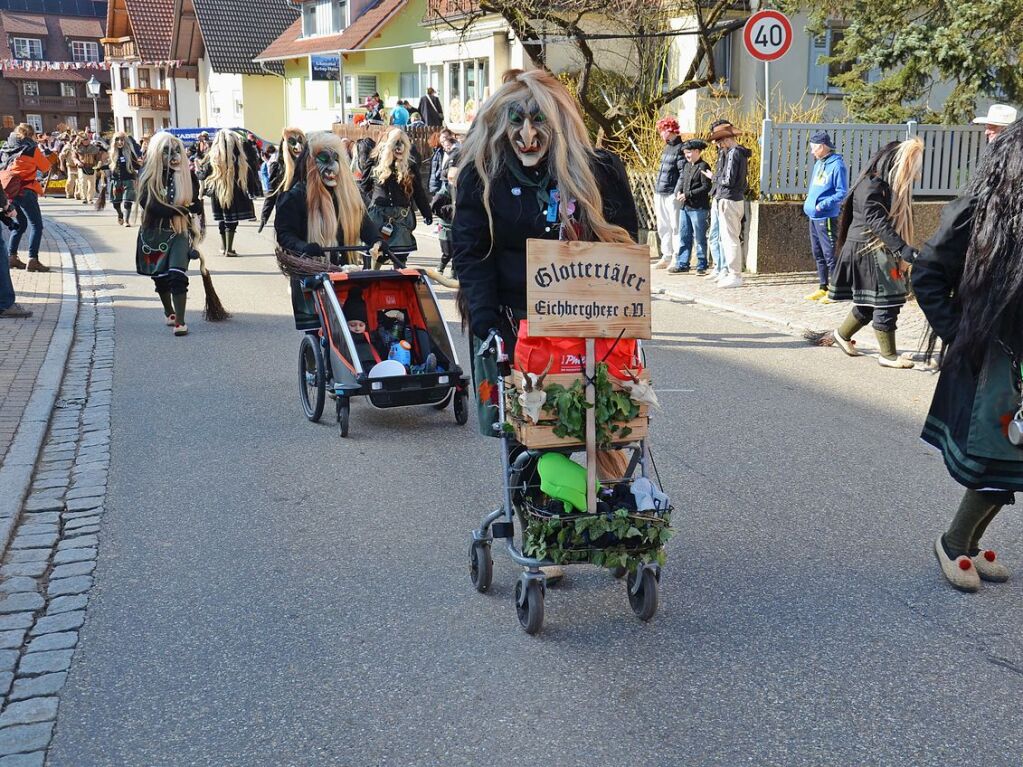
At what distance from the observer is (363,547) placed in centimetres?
509

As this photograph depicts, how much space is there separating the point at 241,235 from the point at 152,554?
19.2 m

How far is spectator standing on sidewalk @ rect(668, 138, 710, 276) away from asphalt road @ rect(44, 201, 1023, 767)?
25.2ft

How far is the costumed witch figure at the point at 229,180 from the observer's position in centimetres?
1723

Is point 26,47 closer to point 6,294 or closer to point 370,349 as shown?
point 6,294

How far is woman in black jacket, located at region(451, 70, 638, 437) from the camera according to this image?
4.23m

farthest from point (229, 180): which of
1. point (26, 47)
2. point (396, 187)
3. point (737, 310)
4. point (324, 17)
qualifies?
point (26, 47)

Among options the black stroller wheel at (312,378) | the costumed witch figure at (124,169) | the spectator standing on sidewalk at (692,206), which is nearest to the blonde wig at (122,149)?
the costumed witch figure at (124,169)

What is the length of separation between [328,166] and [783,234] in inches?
336

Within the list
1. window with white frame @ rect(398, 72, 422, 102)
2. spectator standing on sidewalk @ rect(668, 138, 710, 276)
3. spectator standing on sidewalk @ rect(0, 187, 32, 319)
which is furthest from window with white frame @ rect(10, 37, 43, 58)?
spectator standing on sidewalk @ rect(668, 138, 710, 276)

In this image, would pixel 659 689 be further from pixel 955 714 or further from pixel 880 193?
pixel 880 193

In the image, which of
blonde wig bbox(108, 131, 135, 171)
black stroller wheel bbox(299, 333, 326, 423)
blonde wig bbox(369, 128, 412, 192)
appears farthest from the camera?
blonde wig bbox(108, 131, 135, 171)

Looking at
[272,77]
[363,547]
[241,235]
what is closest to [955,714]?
[363,547]

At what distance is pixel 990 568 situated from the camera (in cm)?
458

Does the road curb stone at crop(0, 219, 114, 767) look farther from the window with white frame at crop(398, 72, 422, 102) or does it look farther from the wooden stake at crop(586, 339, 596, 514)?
the window with white frame at crop(398, 72, 422, 102)
